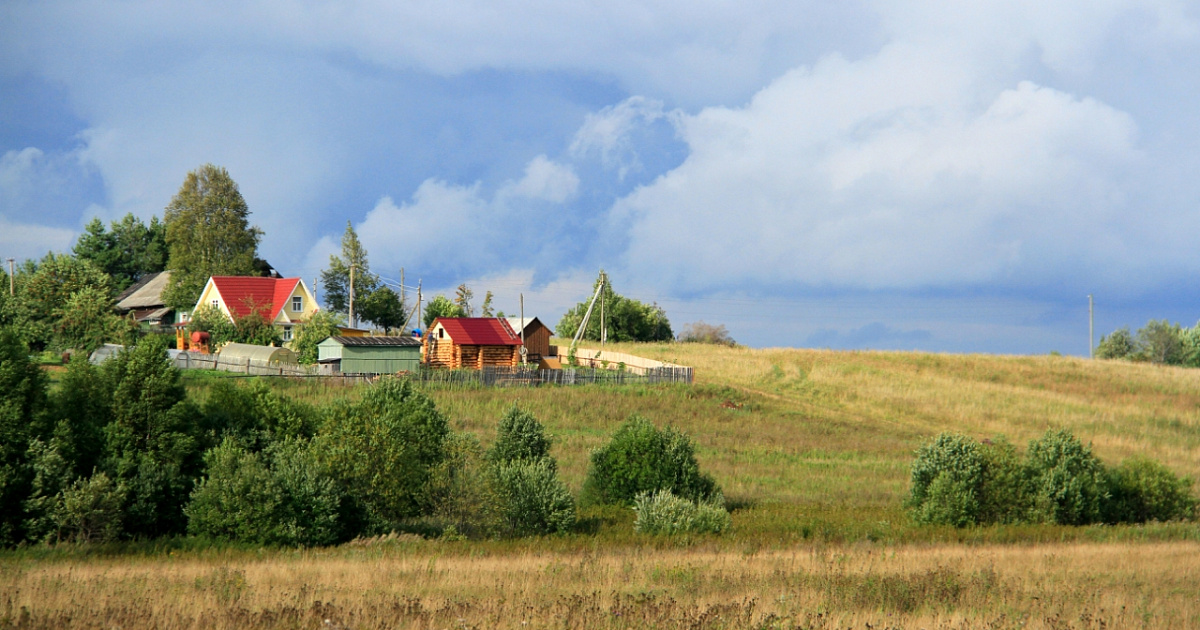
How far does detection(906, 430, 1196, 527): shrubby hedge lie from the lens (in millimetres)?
26062

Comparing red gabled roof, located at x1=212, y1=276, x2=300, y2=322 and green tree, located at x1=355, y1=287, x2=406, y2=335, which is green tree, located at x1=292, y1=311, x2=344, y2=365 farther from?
green tree, located at x1=355, y1=287, x2=406, y2=335

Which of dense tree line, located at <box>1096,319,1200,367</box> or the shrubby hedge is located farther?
dense tree line, located at <box>1096,319,1200,367</box>

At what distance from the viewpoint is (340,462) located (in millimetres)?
23672

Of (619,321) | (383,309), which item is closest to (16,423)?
(383,309)

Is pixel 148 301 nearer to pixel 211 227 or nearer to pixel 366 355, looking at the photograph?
pixel 211 227

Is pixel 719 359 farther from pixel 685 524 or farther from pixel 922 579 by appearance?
pixel 922 579

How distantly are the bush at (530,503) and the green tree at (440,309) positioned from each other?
80461 mm

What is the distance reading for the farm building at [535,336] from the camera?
247 ft

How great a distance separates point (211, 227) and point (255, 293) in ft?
63.3

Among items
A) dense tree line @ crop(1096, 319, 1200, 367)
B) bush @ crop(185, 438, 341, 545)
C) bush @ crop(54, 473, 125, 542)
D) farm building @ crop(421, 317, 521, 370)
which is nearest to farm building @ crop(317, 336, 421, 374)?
farm building @ crop(421, 317, 521, 370)

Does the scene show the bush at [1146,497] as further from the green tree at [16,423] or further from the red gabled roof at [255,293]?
the red gabled roof at [255,293]

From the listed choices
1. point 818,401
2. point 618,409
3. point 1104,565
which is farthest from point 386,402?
point 818,401

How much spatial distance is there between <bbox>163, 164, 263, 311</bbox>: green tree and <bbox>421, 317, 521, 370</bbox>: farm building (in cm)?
3411

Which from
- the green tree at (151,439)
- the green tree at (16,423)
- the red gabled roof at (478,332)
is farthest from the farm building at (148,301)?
the green tree at (16,423)
